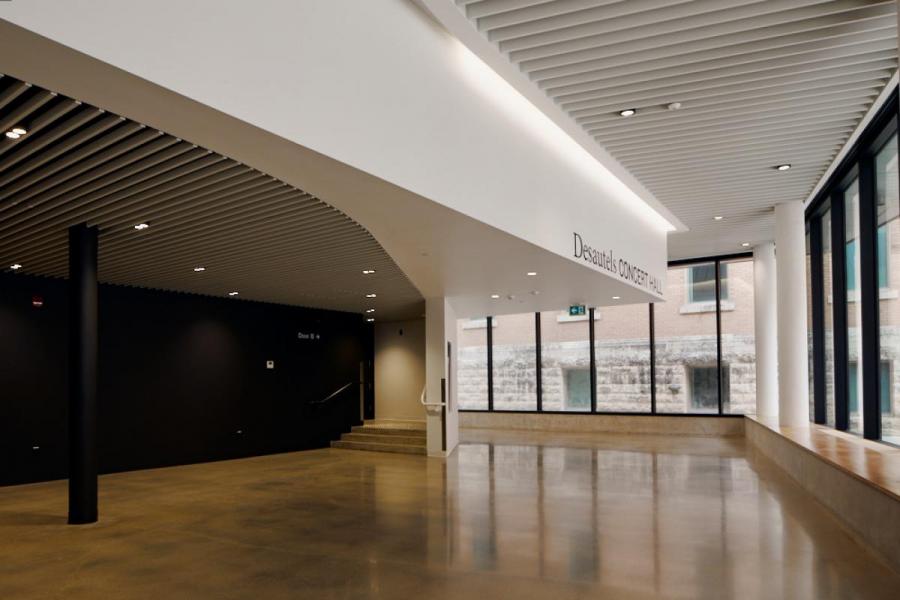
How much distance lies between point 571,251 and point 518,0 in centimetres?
395

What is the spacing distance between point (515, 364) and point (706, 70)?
14.0m

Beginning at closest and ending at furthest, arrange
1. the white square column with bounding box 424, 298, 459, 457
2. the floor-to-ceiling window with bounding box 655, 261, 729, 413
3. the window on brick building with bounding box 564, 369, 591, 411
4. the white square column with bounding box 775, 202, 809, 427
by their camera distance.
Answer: the white square column with bounding box 775, 202, 809, 427 < the white square column with bounding box 424, 298, 459, 457 < the floor-to-ceiling window with bounding box 655, 261, 729, 413 < the window on brick building with bounding box 564, 369, 591, 411

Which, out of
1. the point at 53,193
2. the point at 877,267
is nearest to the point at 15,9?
the point at 53,193

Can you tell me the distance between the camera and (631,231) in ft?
37.3

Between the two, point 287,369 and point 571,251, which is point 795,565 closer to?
point 571,251

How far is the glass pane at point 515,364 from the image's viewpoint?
19438 mm

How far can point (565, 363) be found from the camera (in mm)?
19016

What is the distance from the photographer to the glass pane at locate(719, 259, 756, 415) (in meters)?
17.0

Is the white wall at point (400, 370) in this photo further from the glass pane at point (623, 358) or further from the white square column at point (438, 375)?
the glass pane at point (623, 358)

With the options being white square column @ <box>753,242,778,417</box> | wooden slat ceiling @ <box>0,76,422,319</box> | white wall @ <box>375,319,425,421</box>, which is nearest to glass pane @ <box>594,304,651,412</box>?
white square column @ <box>753,242,778,417</box>

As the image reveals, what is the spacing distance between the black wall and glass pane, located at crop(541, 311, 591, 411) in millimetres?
5204

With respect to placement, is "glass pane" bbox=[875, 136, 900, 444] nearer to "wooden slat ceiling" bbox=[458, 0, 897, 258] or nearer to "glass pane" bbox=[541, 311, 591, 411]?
"wooden slat ceiling" bbox=[458, 0, 897, 258]

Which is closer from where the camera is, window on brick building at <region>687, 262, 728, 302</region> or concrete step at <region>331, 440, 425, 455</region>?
concrete step at <region>331, 440, 425, 455</region>

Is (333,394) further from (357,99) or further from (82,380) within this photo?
(357,99)
